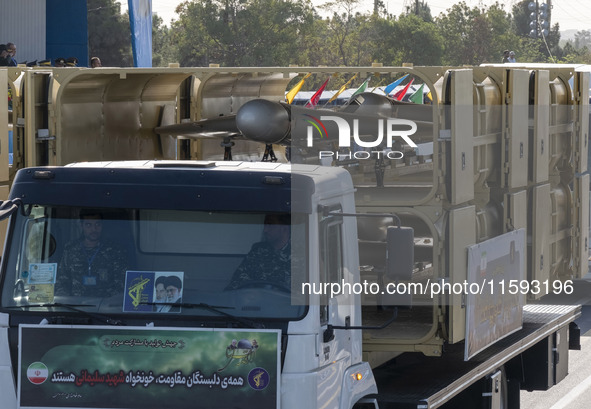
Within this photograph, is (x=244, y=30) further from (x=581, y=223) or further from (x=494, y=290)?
(x=494, y=290)

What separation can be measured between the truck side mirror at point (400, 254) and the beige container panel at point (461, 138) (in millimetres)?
1435

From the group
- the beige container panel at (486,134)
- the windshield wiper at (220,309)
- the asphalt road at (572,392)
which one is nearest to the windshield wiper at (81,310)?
the windshield wiper at (220,309)

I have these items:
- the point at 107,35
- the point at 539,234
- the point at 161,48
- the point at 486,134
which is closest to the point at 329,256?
the point at 486,134

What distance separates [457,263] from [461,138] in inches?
33.2

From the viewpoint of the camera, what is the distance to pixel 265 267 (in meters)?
6.51

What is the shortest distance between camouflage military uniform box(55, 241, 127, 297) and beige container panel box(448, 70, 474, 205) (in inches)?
95.5

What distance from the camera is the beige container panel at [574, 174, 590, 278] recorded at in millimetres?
11086

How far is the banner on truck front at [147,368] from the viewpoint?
6.25 m

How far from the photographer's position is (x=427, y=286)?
337 inches

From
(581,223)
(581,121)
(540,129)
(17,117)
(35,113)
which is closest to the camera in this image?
(35,113)

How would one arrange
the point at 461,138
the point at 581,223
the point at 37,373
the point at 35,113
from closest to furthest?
the point at 37,373 < the point at 461,138 < the point at 35,113 < the point at 581,223

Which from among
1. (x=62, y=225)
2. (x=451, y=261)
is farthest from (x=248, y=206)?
(x=451, y=261)

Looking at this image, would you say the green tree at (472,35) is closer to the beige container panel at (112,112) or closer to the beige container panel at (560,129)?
the beige container panel at (560,129)

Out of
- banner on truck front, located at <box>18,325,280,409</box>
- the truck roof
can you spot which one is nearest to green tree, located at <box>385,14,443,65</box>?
the truck roof
